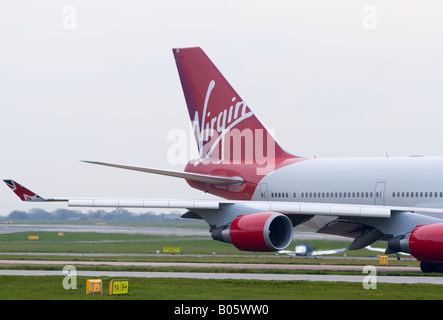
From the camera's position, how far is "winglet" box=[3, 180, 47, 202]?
98.5 feet

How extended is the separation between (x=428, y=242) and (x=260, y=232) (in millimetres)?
5409

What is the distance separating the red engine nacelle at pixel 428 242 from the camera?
26.6 metres

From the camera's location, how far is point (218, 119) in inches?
1511

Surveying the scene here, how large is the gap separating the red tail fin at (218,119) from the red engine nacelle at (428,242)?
1066 centimetres

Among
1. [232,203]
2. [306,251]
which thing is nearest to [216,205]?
[232,203]

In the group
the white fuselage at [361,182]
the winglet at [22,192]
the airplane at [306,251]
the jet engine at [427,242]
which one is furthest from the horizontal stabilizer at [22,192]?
the airplane at [306,251]

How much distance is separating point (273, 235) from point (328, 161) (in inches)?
234

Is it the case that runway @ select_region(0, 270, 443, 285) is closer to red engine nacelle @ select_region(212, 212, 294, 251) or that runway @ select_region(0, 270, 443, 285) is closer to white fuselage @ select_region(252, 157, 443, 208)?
red engine nacelle @ select_region(212, 212, 294, 251)

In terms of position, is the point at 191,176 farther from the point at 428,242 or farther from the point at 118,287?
the point at 118,287

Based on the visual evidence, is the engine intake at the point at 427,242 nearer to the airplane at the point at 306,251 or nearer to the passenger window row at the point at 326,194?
the passenger window row at the point at 326,194

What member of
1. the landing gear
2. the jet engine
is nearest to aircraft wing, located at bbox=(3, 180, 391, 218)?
the jet engine

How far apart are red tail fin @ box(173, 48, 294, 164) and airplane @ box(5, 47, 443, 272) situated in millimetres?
42

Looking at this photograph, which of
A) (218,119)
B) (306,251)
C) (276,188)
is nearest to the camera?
(276,188)
